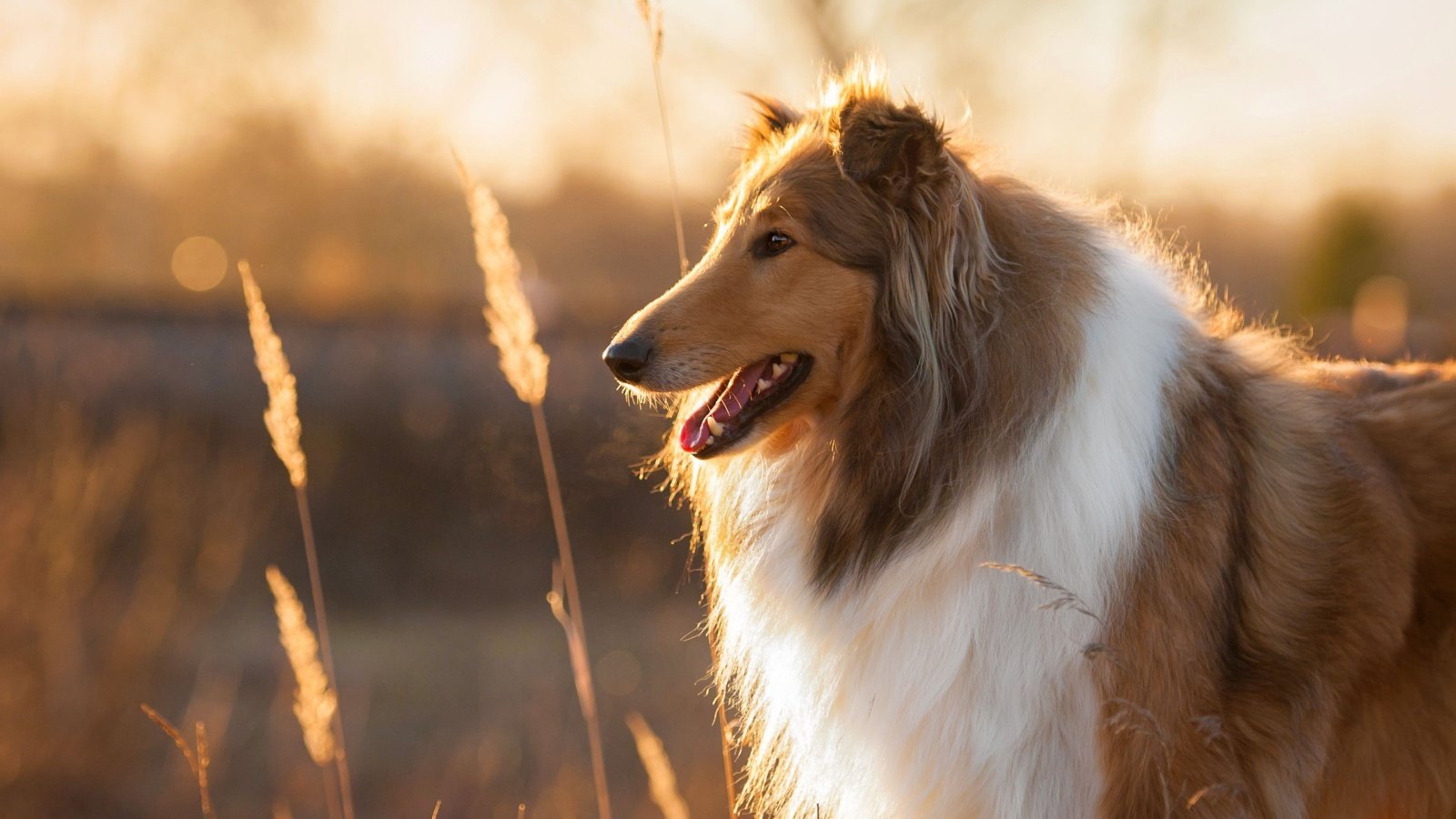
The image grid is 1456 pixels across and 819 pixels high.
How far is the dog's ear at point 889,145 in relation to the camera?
2.73m

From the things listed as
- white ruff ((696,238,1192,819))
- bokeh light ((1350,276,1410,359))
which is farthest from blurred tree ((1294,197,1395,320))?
white ruff ((696,238,1192,819))

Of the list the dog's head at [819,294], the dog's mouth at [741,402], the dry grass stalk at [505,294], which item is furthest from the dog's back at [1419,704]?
the dry grass stalk at [505,294]

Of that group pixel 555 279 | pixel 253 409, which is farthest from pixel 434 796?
pixel 555 279

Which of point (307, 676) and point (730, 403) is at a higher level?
point (730, 403)

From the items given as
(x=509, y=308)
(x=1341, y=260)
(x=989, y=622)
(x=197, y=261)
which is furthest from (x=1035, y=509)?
(x=1341, y=260)

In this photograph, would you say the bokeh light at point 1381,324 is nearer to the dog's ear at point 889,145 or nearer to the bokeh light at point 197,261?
the dog's ear at point 889,145

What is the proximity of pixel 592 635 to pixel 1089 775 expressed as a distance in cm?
816

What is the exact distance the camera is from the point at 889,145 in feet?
8.95

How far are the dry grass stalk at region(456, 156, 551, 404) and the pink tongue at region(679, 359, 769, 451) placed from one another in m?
0.43

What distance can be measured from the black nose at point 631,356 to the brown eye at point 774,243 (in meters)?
0.37

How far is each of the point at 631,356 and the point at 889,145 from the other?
0.76 meters

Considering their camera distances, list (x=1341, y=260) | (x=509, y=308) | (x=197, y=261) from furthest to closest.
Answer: (x=1341, y=260) < (x=197, y=261) < (x=509, y=308)

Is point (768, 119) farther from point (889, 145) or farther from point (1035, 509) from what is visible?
point (1035, 509)

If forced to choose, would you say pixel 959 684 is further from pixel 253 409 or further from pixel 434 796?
pixel 253 409
